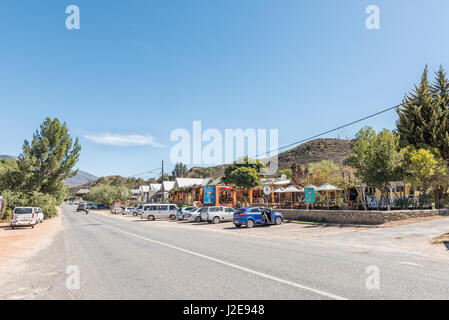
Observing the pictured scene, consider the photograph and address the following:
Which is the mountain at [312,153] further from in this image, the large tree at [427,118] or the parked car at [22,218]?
the parked car at [22,218]

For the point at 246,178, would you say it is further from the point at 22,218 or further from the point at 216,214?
the point at 22,218

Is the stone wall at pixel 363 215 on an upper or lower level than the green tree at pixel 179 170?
lower

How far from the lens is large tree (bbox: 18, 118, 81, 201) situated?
34.7 m

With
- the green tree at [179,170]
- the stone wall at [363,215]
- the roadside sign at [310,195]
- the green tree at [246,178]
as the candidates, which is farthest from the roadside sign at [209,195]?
the green tree at [179,170]

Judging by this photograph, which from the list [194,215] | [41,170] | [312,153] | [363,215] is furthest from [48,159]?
[312,153]

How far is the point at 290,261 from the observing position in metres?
9.20

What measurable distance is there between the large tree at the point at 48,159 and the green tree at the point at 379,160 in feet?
107

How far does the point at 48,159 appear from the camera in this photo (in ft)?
119

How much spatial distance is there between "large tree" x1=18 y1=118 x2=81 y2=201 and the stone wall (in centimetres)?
2876

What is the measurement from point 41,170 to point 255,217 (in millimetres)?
27339

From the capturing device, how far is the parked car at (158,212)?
38.7 meters

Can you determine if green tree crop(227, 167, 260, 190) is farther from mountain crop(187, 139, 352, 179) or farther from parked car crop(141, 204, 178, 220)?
mountain crop(187, 139, 352, 179)
